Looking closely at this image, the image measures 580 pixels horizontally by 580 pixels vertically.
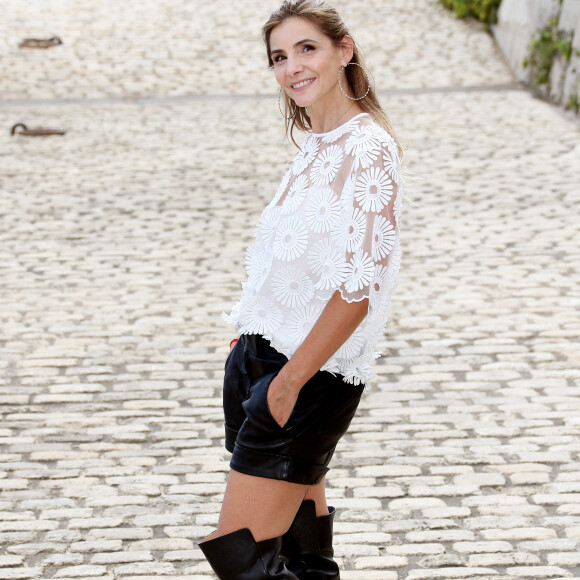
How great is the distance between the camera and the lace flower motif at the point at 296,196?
2518 millimetres

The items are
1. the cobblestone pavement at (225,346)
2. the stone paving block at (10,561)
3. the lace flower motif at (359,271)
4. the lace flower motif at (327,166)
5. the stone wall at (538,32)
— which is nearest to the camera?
the lace flower motif at (359,271)

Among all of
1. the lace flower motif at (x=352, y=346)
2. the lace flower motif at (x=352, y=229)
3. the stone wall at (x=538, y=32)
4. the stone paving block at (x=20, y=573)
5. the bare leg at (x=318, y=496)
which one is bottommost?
the stone paving block at (x=20, y=573)

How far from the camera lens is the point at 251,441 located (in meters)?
2.44

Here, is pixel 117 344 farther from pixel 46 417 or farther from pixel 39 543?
pixel 39 543

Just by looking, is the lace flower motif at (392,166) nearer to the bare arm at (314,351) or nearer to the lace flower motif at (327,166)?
the lace flower motif at (327,166)

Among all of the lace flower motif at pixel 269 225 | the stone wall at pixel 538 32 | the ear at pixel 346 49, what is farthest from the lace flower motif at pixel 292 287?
the stone wall at pixel 538 32

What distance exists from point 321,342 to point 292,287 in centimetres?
24

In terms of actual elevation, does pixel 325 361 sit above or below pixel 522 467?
above

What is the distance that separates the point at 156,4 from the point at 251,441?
20.7m

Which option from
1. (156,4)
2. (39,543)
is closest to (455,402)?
(39,543)

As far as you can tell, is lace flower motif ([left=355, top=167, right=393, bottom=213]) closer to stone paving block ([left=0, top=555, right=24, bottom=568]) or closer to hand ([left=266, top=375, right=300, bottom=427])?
hand ([left=266, top=375, right=300, bottom=427])

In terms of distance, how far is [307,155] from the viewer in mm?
2609

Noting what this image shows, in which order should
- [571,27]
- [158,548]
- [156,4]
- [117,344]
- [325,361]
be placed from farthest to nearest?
[156,4] < [571,27] < [117,344] < [158,548] < [325,361]

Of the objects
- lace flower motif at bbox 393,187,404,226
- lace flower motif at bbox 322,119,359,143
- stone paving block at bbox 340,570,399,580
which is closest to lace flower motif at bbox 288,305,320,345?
lace flower motif at bbox 393,187,404,226
